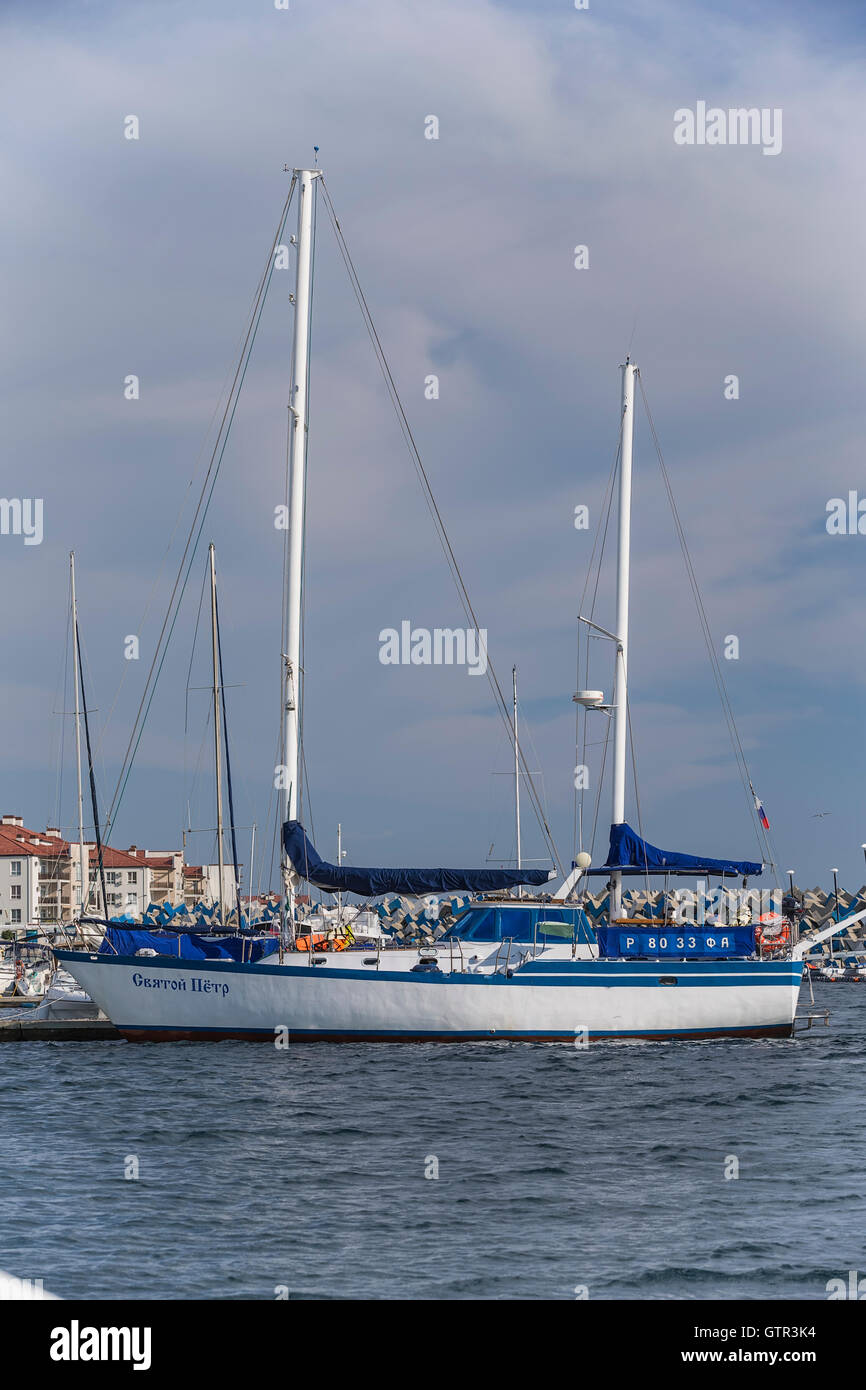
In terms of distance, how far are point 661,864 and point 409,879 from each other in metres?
7.61

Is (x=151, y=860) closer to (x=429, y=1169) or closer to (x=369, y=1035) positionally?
(x=369, y=1035)

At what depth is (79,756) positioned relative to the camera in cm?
5875

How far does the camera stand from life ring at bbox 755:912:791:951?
121ft

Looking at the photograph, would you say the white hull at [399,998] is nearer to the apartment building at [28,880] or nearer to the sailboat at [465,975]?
the sailboat at [465,975]

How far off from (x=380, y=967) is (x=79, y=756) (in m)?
29.7

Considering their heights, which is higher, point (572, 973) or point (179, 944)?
point (179, 944)

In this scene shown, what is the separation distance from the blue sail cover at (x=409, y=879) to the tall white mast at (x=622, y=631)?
4.70 metres

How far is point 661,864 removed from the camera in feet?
125

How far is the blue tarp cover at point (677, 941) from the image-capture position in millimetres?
34438

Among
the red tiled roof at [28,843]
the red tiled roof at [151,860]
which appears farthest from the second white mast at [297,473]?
the red tiled roof at [151,860]

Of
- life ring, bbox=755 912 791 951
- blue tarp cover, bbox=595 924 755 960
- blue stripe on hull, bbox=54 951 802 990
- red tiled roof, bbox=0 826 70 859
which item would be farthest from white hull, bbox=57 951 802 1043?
red tiled roof, bbox=0 826 70 859

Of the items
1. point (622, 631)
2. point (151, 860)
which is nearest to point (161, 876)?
point (151, 860)

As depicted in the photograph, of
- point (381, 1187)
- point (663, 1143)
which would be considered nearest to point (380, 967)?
point (663, 1143)
